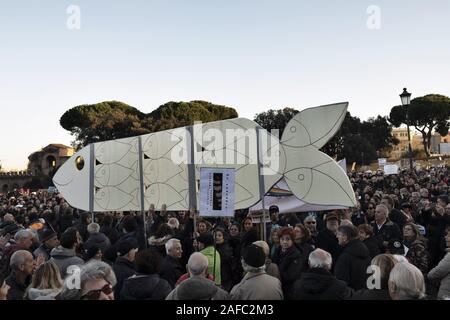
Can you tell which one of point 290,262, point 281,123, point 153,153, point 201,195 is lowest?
point 290,262

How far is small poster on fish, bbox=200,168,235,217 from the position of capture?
7176mm

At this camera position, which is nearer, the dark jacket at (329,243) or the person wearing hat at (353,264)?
the person wearing hat at (353,264)

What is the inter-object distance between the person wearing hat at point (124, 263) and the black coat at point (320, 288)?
2.14m

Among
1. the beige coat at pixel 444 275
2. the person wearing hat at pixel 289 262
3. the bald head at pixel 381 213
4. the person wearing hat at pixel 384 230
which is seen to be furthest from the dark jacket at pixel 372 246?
the beige coat at pixel 444 275

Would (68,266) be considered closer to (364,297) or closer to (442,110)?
(364,297)

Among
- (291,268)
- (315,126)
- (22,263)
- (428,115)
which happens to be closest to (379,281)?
(291,268)

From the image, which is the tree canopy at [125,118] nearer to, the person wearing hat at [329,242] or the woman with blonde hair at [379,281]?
the person wearing hat at [329,242]

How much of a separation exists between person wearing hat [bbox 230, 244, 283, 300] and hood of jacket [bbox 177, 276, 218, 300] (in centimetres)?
33

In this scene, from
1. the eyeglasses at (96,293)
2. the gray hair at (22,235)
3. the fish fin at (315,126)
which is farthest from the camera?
the fish fin at (315,126)

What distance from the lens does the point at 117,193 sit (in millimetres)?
13812

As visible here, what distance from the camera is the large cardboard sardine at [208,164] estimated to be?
995 centimetres

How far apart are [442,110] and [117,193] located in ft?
248

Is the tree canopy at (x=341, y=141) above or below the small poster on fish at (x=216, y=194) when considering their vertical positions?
above

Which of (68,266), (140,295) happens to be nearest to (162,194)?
(68,266)
